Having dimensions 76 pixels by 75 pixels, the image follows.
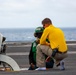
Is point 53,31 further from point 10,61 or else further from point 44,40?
point 10,61

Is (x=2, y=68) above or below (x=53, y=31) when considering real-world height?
below

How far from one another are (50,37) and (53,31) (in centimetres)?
20

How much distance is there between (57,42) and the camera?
13445 millimetres

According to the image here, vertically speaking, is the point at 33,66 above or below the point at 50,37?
below

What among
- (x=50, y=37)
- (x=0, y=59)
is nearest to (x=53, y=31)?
(x=50, y=37)

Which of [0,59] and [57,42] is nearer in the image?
[0,59]

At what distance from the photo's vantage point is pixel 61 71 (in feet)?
43.4

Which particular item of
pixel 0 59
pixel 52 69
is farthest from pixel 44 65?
pixel 0 59

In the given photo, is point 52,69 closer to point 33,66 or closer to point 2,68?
point 33,66

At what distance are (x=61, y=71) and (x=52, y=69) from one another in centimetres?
51

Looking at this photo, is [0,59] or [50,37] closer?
[0,59]

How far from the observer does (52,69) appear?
44.9 ft

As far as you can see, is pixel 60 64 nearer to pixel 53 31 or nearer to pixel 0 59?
pixel 53 31

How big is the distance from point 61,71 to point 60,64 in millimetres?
335
